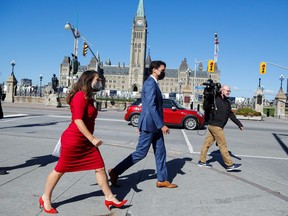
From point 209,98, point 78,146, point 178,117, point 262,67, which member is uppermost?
point 262,67

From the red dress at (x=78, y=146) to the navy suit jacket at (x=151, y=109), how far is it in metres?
1.11

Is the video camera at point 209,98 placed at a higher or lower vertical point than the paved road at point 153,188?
higher

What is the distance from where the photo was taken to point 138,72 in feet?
473

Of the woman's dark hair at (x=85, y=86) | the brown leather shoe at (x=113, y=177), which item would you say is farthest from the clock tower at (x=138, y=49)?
the woman's dark hair at (x=85, y=86)

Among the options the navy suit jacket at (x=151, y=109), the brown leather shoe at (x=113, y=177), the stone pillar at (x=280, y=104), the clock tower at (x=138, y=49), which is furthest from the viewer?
the clock tower at (x=138, y=49)

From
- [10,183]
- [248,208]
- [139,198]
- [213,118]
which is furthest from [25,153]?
[248,208]

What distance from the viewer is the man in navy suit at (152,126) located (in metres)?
4.44

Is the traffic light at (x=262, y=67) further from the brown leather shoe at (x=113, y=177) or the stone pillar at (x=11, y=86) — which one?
the stone pillar at (x=11, y=86)

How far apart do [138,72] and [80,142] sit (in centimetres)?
14172

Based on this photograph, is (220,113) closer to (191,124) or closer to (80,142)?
(80,142)

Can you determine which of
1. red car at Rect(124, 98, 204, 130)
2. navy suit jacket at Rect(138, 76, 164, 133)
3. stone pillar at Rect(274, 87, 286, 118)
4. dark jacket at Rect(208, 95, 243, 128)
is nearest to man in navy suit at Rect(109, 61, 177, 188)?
navy suit jacket at Rect(138, 76, 164, 133)

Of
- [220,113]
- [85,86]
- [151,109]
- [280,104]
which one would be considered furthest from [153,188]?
[280,104]

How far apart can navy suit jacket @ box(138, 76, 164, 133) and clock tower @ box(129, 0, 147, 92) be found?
134 m

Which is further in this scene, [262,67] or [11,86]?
[11,86]
